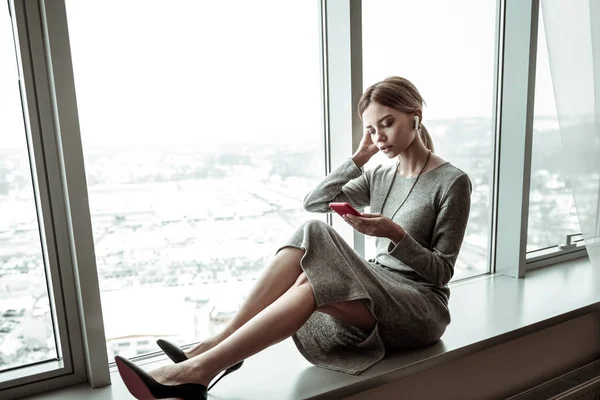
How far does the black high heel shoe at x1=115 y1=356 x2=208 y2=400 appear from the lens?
45.3 inches

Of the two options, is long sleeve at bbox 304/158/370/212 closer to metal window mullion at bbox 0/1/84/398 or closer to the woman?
the woman

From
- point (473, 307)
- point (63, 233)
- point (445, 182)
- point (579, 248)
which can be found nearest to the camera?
point (63, 233)

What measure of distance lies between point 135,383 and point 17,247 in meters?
0.49

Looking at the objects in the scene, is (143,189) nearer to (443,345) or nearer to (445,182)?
(445,182)

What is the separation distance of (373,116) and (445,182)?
0.92 ft

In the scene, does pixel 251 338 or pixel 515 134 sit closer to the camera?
pixel 251 338

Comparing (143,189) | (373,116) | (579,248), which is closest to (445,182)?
(373,116)

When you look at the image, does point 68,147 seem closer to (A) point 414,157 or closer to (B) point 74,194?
(B) point 74,194

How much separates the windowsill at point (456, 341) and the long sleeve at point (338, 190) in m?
0.46

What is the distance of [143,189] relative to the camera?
1.51 meters

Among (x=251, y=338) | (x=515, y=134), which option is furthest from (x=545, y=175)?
(x=251, y=338)

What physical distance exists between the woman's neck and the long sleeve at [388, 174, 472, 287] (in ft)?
0.49

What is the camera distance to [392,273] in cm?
157

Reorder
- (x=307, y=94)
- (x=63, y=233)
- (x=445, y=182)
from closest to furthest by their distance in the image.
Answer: (x=63, y=233)
(x=445, y=182)
(x=307, y=94)
